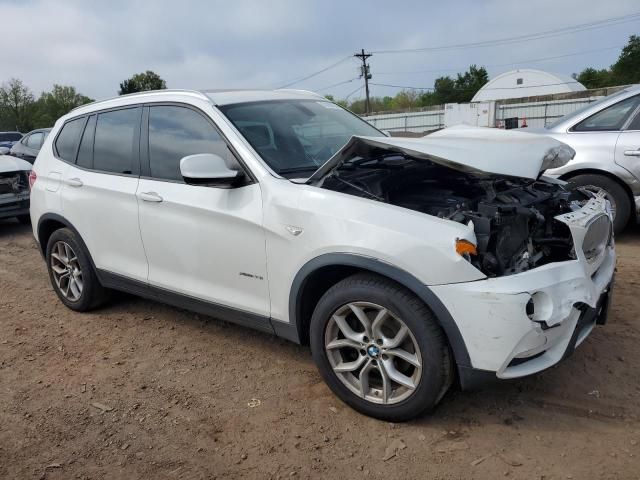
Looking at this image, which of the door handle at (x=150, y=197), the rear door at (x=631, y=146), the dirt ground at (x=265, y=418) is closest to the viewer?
the dirt ground at (x=265, y=418)

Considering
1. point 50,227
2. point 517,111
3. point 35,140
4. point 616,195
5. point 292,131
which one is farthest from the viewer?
point 517,111

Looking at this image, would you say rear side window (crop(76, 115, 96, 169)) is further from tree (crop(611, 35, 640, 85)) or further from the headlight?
tree (crop(611, 35, 640, 85))

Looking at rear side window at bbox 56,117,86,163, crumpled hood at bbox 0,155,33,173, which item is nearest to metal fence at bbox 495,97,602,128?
crumpled hood at bbox 0,155,33,173

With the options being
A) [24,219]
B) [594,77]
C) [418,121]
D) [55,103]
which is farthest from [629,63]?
[55,103]

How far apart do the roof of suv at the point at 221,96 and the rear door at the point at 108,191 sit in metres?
0.11

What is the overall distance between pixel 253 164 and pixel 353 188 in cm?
64

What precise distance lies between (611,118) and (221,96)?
4.52 meters

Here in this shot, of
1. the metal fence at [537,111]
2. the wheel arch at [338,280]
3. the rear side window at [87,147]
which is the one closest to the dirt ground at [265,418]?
the wheel arch at [338,280]

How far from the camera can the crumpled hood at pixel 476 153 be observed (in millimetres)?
2842

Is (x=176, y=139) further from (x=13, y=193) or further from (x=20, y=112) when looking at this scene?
(x=20, y=112)

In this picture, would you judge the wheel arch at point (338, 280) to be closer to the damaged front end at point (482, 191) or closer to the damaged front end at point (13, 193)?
the damaged front end at point (482, 191)

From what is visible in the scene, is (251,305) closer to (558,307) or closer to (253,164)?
(253,164)

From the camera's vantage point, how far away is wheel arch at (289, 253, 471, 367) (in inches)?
102

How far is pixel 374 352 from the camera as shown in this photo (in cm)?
288
